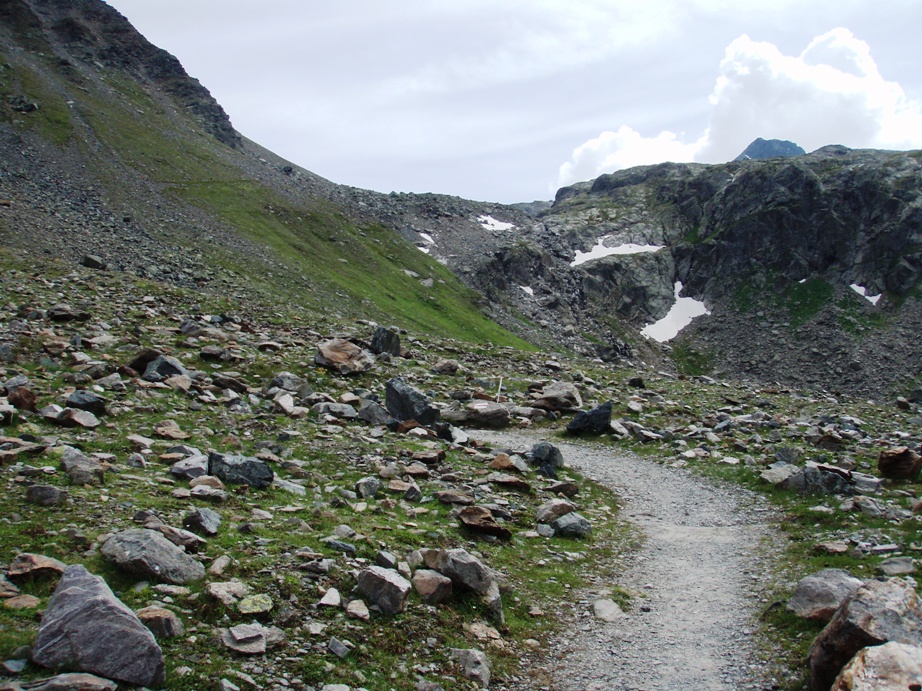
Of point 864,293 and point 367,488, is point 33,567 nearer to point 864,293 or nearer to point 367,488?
point 367,488

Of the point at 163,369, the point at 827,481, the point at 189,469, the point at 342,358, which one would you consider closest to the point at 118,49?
the point at 342,358

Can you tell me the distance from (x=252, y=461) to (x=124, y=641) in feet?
23.4

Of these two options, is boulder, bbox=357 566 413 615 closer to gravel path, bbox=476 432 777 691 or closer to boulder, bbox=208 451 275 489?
gravel path, bbox=476 432 777 691

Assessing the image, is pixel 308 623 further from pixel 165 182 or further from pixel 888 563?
pixel 165 182

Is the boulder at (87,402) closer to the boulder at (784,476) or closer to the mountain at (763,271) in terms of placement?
the boulder at (784,476)

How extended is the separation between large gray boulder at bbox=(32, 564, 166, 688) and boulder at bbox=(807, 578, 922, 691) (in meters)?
8.27

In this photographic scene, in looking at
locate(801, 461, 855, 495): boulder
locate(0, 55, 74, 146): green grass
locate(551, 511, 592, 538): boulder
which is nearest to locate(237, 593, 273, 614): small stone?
locate(551, 511, 592, 538): boulder

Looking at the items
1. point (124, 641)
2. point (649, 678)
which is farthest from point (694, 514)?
point (124, 641)

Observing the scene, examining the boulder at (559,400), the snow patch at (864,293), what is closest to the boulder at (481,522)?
the boulder at (559,400)

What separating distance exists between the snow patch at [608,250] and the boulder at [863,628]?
14484 centimetres

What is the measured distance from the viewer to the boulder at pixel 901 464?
18.2 metres

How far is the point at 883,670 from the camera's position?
7.03m

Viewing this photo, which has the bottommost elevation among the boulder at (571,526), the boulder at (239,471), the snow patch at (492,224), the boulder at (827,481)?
the boulder at (239,471)

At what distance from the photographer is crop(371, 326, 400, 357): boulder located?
34.9 meters
